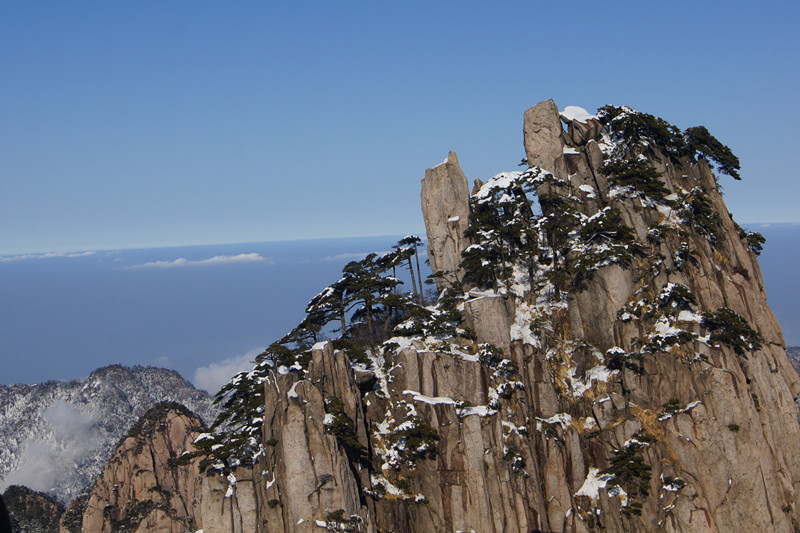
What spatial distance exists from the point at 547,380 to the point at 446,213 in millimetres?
19713

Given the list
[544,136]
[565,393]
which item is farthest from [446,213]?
[565,393]

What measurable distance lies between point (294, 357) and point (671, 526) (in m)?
33.3

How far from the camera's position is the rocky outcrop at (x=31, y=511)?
103 m

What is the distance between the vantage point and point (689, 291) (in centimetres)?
5344

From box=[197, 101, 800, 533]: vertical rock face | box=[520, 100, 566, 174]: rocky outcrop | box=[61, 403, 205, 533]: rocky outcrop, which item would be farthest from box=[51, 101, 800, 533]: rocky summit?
box=[61, 403, 205, 533]: rocky outcrop

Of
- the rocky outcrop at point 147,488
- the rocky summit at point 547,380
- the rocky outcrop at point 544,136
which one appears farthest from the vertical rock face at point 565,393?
the rocky outcrop at point 147,488

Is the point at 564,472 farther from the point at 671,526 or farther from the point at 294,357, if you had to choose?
the point at 294,357

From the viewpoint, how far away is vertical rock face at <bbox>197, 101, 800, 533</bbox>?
158 ft

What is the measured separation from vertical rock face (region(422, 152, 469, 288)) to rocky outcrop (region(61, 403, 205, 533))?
1795 inches

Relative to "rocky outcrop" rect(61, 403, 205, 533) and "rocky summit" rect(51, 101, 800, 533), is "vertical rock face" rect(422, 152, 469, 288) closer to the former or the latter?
"rocky summit" rect(51, 101, 800, 533)

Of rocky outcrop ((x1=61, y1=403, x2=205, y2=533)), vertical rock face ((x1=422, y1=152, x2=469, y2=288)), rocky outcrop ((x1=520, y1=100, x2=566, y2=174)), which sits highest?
rocky outcrop ((x1=520, y1=100, x2=566, y2=174))

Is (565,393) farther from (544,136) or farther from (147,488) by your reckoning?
(147,488)

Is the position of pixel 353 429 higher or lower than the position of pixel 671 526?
higher

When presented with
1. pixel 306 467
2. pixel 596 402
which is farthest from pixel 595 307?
pixel 306 467
